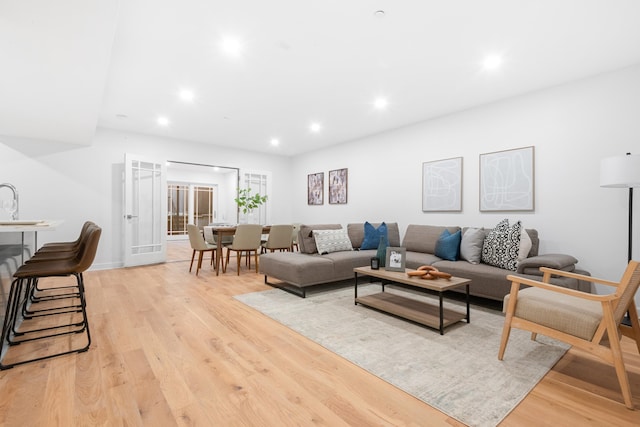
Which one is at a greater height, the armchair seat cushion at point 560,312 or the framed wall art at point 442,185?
the framed wall art at point 442,185

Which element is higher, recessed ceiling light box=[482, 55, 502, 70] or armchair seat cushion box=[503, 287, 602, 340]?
recessed ceiling light box=[482, 55, 502, 70]

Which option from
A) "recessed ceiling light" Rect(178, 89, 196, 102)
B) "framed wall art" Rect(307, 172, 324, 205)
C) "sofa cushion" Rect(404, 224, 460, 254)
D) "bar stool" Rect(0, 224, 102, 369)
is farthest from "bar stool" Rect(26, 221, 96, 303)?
"framed wall art" Rect(307, 172, 324, 205)

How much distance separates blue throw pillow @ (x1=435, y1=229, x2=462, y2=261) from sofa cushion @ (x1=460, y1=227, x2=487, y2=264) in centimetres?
6

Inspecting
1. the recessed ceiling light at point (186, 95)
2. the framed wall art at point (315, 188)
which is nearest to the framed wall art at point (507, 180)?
the framed wall art at point (315, 188)

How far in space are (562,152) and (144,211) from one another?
665cm

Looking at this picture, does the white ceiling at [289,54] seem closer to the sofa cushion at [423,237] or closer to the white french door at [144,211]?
the white french door at [144,211]

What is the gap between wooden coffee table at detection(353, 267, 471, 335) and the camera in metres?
2.56

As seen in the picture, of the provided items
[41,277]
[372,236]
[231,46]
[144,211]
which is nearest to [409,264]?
[372,236]

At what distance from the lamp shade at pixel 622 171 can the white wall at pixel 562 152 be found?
71 centimetres

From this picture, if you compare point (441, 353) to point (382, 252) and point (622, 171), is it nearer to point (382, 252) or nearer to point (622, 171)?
point (382, 252)

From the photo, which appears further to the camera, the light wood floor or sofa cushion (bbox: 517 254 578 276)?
sofa cushion (bbox: 517 254 578 276)

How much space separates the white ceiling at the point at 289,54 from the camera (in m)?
2.26

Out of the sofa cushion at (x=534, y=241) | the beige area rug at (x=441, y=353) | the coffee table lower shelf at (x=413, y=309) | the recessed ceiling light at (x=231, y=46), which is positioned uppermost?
the recessed ceiling light at (x=231, y=46)

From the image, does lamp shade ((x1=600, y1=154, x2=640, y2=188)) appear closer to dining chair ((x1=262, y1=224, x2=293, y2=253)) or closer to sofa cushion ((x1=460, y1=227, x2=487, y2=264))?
sofa cushion ((x1=460, y1=227, x2=487, y2=264))
